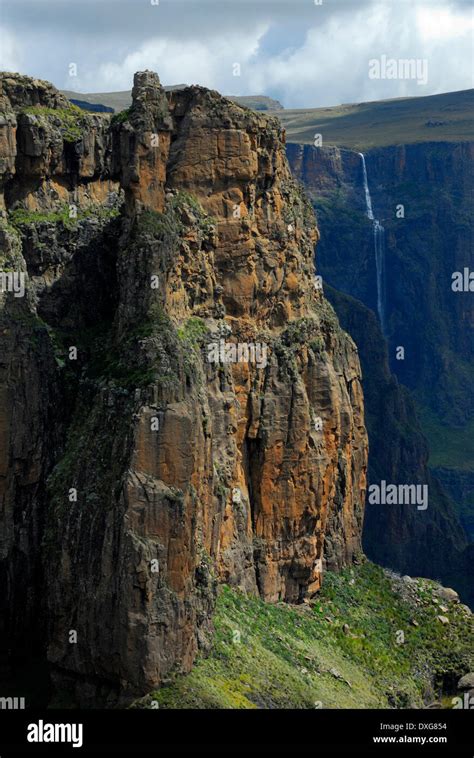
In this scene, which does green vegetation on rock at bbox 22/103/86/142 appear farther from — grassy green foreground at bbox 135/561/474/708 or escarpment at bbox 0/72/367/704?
grassy green foreground at bbox 135/561/474/708

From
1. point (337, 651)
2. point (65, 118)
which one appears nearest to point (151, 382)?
point (65, 118)

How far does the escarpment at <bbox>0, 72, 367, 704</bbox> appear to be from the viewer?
2844 inches

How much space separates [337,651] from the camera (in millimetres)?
88188

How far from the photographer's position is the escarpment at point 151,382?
237ft

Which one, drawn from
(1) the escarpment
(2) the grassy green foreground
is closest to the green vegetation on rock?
(1) the escarpment

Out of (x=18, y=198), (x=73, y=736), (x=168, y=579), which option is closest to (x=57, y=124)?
(x=18, y=198)

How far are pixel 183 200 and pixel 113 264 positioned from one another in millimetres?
4445

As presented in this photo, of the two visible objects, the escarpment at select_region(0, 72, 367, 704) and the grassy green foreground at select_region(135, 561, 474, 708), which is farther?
the grassy green foreground at select_region(135, 561, 474, 708)

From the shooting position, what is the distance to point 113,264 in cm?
8269

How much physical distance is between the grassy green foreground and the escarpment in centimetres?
146

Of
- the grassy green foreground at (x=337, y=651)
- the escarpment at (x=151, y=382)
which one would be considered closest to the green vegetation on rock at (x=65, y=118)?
the escarpment at (x=151, y=382)

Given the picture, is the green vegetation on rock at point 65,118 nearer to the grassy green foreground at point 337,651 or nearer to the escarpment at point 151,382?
the escarpment at point 151,382

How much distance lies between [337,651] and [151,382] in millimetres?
21735

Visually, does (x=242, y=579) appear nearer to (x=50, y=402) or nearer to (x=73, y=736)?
(x=50, y=402)
